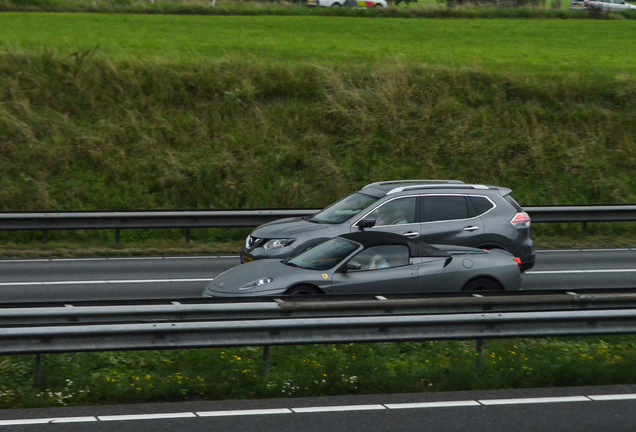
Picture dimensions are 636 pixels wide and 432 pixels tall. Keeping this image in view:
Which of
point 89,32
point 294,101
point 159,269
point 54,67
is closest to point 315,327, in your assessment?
point 159,269

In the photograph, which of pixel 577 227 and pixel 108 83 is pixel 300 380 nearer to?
pixel 577 227

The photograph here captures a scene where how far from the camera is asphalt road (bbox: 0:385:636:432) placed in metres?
6.46

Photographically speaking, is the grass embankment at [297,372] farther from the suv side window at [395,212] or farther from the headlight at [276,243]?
the suv side window at [395,212]

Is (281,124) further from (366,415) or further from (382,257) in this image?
(366,415)

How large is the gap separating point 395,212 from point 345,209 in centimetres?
92

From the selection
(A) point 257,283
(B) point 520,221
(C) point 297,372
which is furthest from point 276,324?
(B) point 520,221

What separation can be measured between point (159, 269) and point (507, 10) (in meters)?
31.2

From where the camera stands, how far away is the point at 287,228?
496 inches

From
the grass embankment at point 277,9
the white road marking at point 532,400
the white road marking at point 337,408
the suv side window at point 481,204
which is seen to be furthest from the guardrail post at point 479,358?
the grass embankment at point 277,9

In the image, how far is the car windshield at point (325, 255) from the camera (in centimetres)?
1025

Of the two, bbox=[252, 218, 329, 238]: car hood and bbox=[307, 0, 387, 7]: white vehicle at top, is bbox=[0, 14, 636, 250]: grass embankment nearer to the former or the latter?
bbox=[252, 218, 329, 238]: car hood

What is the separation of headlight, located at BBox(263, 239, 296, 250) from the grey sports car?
4.43 ft

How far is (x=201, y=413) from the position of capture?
679 centimetres

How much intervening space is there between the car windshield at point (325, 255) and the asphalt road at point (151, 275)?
8.00 feet
